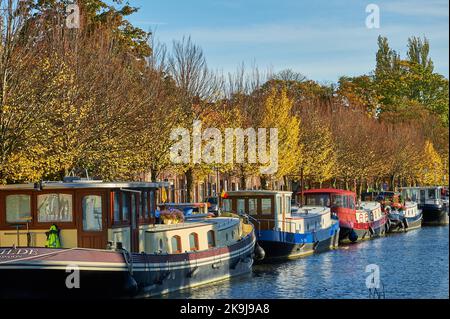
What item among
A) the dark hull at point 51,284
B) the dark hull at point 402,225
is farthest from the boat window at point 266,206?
the dark hull at point 402,225

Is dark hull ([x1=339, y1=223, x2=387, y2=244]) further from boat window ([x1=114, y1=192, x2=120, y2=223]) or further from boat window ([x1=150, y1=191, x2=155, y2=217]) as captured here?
boat window ([x1=114, y1=192, x2=120, y2=223])

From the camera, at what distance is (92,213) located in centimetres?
3139

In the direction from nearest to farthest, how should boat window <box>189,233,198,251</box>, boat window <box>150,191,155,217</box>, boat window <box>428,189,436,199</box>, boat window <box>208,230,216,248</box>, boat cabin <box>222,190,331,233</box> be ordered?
1. boat window <box>150,191,155,217</box>
2. boat window <box>189,233,198,251</box>
3. boat window <box>208,230,216,248</box>
4. boat cabin <box>222,190,331,233</box>
5. boat window <box>428,189,436,199</box>

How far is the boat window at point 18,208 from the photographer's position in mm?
31516

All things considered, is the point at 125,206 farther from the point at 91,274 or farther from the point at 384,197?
the point at 384,197

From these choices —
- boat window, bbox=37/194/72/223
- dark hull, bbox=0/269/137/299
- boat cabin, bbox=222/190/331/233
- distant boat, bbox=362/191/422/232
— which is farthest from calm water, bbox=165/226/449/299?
distant boat, bbox=362/191/422/232

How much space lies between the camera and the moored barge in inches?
1124

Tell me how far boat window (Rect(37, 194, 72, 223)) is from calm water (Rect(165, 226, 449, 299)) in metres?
5.18

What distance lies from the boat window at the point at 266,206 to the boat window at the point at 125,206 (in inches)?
761

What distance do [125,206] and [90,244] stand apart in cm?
200

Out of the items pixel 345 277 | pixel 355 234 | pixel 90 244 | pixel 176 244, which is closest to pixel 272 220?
pixel 345 277

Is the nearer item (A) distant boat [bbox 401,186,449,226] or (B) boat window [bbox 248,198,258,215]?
(B) boat window [bbox 248,198,258,215]

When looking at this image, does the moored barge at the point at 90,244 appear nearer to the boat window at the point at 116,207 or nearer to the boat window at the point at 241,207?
the boat window at the point at 116,207

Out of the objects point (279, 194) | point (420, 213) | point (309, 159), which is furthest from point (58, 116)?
point (420, 213)
